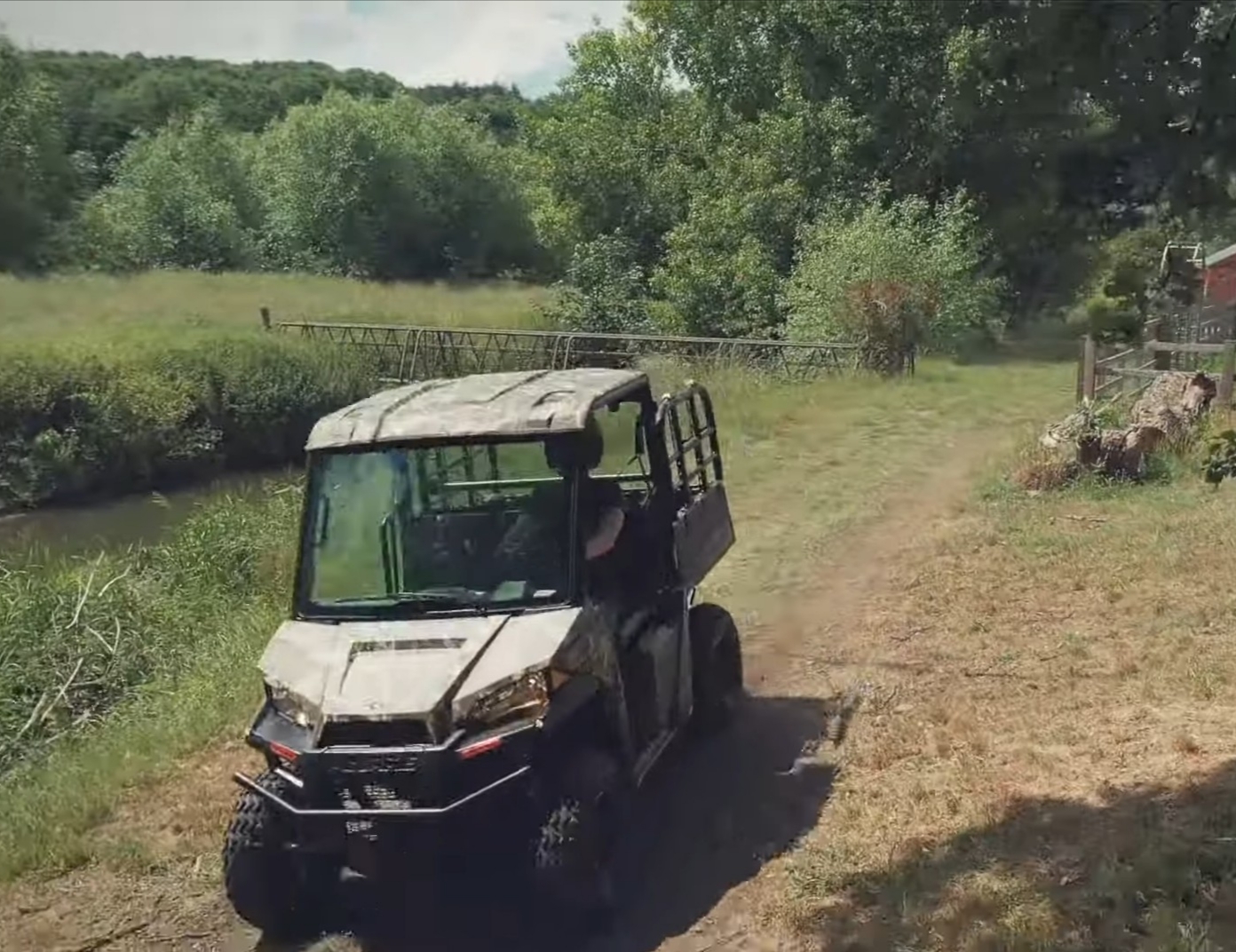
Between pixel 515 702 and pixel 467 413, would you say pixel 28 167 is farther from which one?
pixel 515 702

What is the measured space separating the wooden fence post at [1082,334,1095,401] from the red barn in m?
17.7

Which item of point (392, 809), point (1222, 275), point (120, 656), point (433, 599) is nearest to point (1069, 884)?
point (392, 809)

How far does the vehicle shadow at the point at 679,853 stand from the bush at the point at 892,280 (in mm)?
17409

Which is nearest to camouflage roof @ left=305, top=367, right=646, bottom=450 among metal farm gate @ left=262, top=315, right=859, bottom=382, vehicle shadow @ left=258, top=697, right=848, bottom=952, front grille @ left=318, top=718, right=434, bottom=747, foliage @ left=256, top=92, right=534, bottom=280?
front grille @ left=318, top=718, right=434, bottom=747

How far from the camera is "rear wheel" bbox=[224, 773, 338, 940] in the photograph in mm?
5910

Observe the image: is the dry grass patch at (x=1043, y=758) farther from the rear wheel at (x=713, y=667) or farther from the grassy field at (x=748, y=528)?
the grassy field at (x=748, y=528)

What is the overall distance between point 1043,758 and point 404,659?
3.35m

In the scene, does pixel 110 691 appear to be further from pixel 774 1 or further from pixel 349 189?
pixel 349 189

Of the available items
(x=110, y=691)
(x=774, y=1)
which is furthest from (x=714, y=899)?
(x=774, y=1)

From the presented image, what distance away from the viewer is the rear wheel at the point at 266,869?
5910 millimetres

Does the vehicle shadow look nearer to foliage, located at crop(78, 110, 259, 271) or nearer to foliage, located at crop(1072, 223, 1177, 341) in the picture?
foliage, located at crop(1072, 223, 1177, 341)

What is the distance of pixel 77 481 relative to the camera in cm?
2753

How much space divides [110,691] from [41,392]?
18.0 meters

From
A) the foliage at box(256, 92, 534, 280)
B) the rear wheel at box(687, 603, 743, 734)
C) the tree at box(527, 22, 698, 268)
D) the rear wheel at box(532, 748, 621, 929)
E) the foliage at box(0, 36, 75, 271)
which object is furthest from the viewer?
the foliage at box(256, 92, 534, 280)
